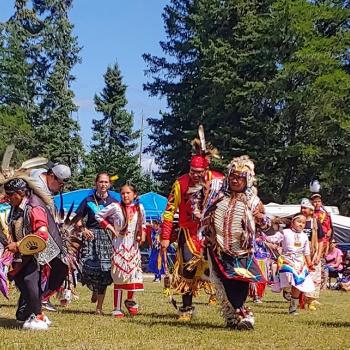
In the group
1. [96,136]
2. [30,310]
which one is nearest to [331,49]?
[96,136]

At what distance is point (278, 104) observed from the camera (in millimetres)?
31797

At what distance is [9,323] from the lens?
267 inches

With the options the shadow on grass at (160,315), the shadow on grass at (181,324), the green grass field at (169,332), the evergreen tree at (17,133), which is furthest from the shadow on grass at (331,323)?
the evergreen tree at (17,133)

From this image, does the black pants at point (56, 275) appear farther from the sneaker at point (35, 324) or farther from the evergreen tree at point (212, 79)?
the evergreen tree at point (212, 79)

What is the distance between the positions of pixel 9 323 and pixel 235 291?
2.08 metres

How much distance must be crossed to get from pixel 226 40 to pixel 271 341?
28.7 metres

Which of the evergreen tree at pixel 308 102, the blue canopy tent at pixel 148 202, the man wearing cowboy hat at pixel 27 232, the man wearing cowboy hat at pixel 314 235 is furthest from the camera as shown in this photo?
the evergreen tree at pixel 308 102

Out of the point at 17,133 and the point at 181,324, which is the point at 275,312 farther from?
the point at 17,133

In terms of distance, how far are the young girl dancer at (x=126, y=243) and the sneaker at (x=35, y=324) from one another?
5.25 ft

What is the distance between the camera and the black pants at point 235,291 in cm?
657

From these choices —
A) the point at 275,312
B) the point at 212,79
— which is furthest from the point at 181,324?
the point at 212,79

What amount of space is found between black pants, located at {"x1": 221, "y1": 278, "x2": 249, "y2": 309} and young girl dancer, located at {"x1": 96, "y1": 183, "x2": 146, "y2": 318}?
5.14 feet

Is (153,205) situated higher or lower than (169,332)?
higher

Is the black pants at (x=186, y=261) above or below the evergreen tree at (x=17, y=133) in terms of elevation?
below
